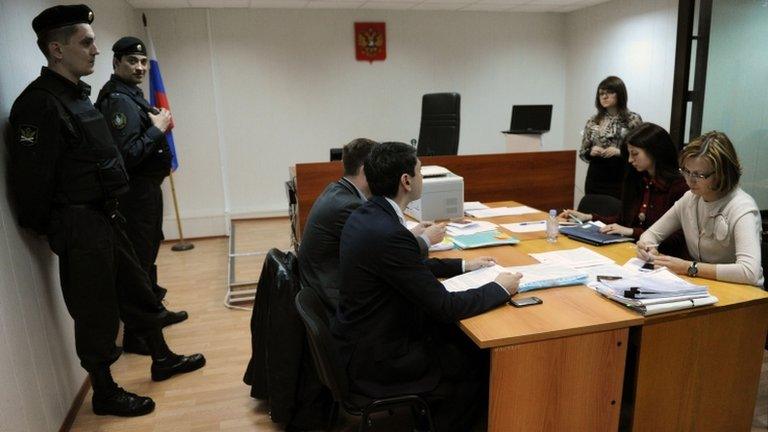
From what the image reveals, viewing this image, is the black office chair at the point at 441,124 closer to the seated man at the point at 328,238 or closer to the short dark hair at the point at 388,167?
the seated man at the point at 328,238

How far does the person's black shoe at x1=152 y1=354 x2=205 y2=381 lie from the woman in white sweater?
91.0 inches

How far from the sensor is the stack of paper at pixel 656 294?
1625 mm

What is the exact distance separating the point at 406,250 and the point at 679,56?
2.59 m

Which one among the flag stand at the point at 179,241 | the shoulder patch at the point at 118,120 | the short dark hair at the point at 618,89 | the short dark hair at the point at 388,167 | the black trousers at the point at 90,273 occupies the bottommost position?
the flag stand at the point at 179,241

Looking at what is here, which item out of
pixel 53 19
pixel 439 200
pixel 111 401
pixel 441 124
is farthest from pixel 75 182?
pixel 441 124

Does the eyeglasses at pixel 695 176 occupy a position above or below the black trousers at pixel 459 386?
above

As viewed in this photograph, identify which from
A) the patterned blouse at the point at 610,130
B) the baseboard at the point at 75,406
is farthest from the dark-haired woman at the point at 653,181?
the baseboard at the point at 75,406

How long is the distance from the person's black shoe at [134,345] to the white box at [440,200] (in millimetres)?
1808

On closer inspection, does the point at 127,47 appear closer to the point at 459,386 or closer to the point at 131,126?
the point at 131,126

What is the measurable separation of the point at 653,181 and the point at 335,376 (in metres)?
1.81

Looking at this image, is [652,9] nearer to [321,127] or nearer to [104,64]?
[321,127]

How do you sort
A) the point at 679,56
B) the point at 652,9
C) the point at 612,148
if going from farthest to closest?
the point at 652,9, the point at 612,148, the point at 679,56

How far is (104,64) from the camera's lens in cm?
388

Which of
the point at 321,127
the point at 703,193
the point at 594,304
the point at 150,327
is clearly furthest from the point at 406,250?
the point at 321,127
